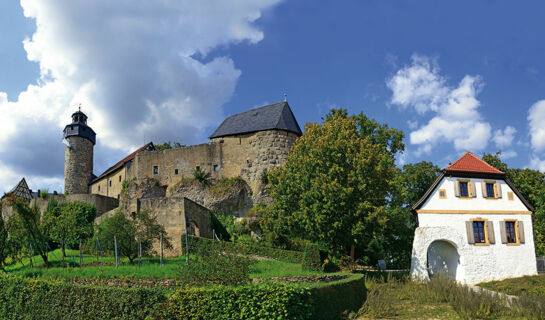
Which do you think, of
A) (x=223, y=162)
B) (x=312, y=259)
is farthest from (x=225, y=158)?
(x=312, y=259)

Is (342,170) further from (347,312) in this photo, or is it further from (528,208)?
(528,208)

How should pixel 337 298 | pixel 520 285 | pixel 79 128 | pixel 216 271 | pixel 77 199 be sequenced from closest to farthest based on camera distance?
pixel 216 271, pixel 337 298, pixel 520 285, pixel 77 199, pixel 79 128

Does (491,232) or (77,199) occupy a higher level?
(77,199)

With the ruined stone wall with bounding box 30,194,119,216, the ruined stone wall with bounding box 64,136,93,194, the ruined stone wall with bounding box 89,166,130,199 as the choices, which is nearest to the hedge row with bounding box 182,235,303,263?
the ruined stone wall with bounding box 30,194,119,216

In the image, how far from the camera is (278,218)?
2358cm

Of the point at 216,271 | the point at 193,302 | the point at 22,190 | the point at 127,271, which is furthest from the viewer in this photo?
the point at 22,190

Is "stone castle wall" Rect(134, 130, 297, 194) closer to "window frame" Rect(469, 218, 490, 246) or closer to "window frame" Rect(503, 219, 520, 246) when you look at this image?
"window frame" Rect(469, 218, 490, 246)

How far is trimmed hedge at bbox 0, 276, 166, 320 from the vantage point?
11.5 meters

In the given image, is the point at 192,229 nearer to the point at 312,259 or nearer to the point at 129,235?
the point at 129,235

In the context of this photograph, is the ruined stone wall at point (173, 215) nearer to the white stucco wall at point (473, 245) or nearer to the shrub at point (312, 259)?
the shrub at point (312, 259)

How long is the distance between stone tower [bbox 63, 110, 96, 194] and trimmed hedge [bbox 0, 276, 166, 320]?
37.3m

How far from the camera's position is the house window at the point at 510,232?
2227 cm

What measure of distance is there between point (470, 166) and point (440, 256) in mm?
5300

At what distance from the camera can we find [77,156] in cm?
5178
